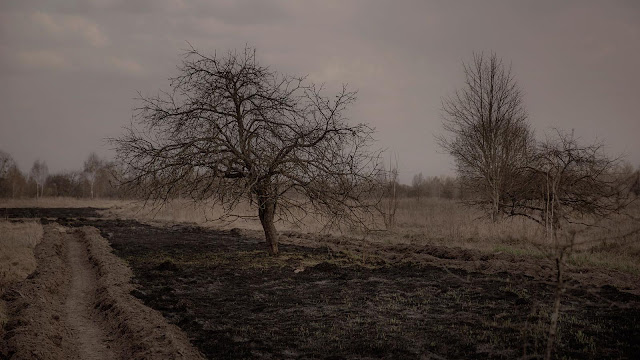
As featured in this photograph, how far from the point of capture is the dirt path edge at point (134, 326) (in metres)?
6.45

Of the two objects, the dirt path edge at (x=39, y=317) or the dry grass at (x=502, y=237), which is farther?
the dry grass at (x=502, y=237)

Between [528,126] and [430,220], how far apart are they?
7.50 metres

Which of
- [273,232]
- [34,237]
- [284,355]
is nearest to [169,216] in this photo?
[34,237]

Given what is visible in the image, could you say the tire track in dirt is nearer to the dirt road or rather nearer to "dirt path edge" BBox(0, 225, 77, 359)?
the dirt road

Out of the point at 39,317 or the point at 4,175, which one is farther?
the point at 4,175

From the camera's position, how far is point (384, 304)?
8727 mm

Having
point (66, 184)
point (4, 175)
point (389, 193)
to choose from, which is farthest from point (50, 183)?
point (389, 193)

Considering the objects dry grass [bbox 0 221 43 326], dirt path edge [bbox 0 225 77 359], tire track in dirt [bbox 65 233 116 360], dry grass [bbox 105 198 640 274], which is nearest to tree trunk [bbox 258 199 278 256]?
dry grass [bbox 105 198 640 274]

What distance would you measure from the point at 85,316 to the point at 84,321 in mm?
371

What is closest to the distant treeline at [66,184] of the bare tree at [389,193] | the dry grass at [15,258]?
the bare tree at [389,193]

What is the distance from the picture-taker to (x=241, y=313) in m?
8.42

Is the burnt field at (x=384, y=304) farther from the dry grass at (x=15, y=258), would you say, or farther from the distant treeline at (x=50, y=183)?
the distant treeline at (x=50, y=183)

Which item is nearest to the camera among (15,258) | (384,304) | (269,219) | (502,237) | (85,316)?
(384,304)

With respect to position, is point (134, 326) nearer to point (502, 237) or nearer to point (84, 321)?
point (84, 321)
